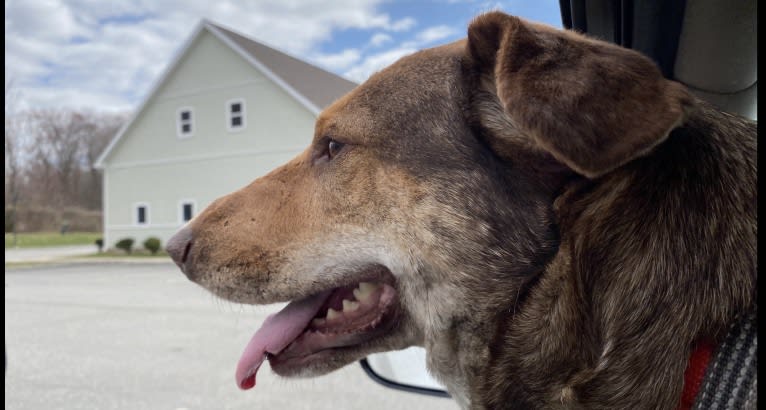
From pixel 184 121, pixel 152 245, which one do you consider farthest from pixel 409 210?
pixel 184 121

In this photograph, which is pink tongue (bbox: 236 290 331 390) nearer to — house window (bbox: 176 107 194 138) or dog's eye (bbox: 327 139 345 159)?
dog's eye (bbox: 327 139 345 159)

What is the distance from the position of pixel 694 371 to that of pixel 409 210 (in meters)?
0.87

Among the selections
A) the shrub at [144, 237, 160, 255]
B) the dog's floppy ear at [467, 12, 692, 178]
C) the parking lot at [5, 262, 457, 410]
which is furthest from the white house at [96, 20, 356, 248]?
the dog's floppy ear at [467, 12, 692, 178]

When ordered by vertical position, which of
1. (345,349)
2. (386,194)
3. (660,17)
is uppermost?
(660,17)

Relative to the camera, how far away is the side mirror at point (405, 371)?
2723mm

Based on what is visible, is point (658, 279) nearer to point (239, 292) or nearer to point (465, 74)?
point (465, 74)

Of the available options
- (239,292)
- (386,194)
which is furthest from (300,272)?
(386,194)

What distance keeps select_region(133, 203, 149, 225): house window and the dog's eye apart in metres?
22.7

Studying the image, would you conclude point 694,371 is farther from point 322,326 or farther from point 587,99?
point 322,326

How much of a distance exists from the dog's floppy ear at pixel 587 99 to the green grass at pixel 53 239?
105 ft

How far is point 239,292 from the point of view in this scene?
2.00m

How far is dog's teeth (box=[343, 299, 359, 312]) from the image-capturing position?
202 centimetres

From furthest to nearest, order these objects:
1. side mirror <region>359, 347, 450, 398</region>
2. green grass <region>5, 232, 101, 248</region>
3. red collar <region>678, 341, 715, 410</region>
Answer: green grass <region>5, 232, 101, 248</region> < side mirror <region>359, 347, 450, 398</region> < red collar <region>678, 341, 715, 410</region>

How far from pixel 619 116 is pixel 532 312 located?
59 cm
